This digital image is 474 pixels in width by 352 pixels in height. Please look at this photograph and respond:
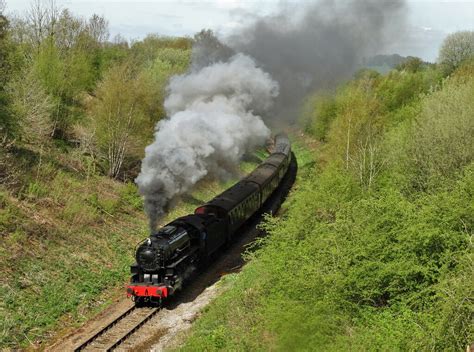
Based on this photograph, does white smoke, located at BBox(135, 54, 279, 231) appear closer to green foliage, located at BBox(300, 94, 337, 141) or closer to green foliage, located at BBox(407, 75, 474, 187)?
green foliage, located at BBox(407, 75, 474, 187)

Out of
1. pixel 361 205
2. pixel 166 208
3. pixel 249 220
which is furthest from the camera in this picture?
pixel 249 220

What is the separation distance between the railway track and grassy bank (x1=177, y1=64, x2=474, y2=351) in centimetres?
215

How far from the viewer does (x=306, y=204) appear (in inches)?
731

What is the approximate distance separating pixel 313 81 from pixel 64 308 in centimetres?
2401

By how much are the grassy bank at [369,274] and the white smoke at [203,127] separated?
17.1ft

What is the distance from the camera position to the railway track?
14.8 metres

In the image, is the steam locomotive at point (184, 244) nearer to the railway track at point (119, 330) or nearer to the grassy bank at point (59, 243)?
the railway track at point (119, 330)

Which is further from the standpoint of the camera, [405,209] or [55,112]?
[55,112]

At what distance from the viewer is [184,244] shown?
19.0 m

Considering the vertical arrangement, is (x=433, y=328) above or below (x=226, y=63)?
below

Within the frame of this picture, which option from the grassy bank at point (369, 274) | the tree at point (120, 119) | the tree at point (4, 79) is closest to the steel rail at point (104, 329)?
the grassy bank at point (369, 274)

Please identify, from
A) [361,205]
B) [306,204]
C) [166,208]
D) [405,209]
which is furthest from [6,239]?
[405,209]

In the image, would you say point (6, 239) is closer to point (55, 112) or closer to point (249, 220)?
point (249, 220)

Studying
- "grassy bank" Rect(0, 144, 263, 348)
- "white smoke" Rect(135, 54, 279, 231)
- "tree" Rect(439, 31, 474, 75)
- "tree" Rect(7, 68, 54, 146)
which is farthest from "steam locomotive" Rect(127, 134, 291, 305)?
"tree" Rect(439, 31, 474, 75)
